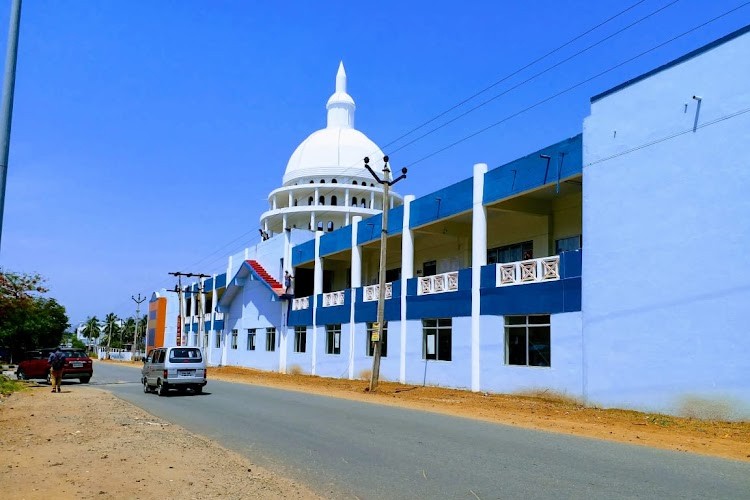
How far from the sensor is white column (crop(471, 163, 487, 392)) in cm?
2403

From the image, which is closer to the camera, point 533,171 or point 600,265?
point 600,265

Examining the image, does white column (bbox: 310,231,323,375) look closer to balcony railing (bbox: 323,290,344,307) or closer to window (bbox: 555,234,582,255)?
balcony railing (bbox: 323,290,344,307)

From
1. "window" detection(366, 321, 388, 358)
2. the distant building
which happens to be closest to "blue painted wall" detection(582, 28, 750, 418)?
the distant building

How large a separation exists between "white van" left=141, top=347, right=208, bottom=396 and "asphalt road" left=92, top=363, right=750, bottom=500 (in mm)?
7083

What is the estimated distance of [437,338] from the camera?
26.9m

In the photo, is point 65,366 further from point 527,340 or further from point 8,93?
point 8,93

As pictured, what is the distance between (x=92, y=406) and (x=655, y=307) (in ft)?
50.3

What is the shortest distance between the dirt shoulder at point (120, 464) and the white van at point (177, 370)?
25.5 ft

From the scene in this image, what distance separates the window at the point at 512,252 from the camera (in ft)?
87.0

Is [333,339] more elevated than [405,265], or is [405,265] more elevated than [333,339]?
[405,265]

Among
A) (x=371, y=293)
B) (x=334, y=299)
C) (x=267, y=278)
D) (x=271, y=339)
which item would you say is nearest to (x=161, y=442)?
(x=371, y=293)

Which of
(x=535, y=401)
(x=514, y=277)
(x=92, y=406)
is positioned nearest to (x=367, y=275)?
(x=514, y=277)

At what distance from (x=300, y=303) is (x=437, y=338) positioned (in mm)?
15716

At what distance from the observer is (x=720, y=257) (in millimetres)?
15391
